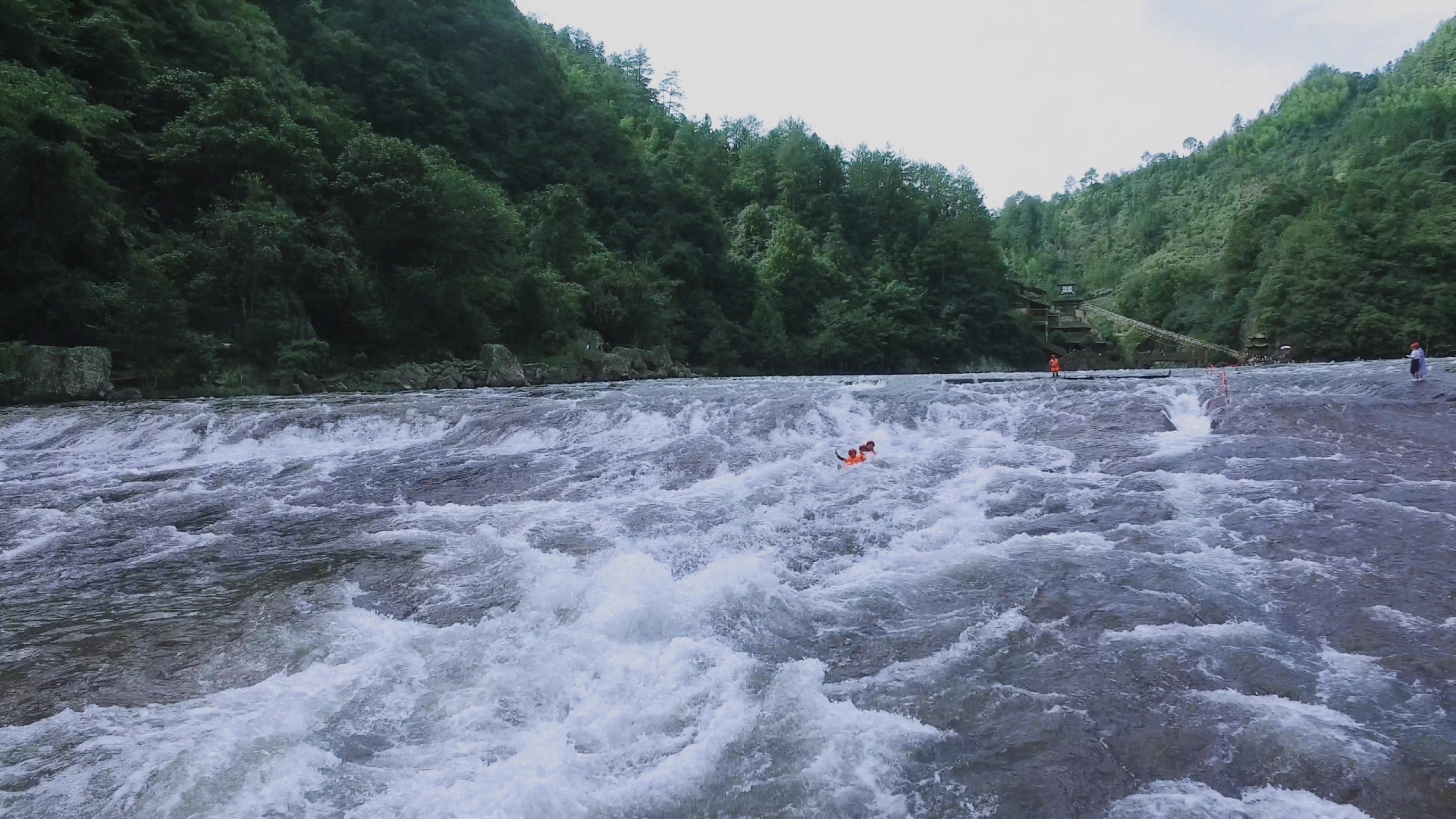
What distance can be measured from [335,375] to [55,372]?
19.7 ft

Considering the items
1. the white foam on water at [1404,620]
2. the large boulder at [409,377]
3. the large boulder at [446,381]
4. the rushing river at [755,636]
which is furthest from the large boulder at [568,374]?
the white foam on water at [1404,620]

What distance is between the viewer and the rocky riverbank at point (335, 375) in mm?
14492

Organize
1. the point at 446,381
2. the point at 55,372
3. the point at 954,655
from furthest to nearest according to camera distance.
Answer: the point at 446,381
the point at 55,372
the point at 954,655

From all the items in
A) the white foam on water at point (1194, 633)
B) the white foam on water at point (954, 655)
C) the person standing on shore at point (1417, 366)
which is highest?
the person standing on shore at point (1417, 366)

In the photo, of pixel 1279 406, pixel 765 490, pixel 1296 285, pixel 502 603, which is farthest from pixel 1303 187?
pixel 502 603

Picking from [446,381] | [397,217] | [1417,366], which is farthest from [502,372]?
[1417,366]

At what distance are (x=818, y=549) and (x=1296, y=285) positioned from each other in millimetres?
45167

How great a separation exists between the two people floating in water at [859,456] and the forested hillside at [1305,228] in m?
39.9

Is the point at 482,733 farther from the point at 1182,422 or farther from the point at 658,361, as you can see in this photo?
the point at 658,361

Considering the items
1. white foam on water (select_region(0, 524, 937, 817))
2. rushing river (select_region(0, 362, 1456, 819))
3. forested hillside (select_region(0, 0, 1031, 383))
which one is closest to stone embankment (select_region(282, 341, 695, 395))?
forested hillside (select_region(0, 0, 1031, 383))

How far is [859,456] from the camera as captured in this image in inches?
370

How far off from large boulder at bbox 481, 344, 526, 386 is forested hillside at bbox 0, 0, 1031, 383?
1.65 m

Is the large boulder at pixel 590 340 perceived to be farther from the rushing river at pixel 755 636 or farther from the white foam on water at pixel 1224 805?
the white foam on water at pixel 1224 805

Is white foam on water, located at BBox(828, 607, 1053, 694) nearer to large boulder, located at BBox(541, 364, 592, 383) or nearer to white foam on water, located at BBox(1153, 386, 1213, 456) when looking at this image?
white foam on water, located at BBox(1153, 386, 1213, 456)
